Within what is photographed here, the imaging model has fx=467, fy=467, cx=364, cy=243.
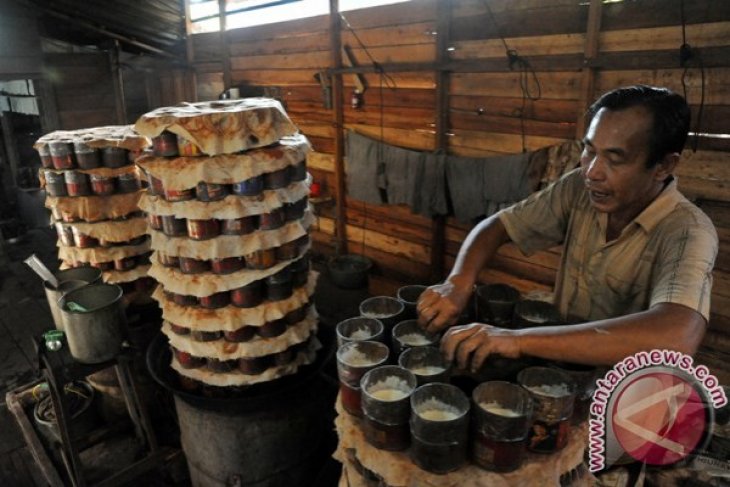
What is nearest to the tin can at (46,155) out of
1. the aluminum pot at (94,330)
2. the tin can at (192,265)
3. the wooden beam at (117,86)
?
the aluminum pot at (94,330)

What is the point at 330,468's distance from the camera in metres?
3.50

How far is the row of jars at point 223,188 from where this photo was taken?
8.59ft

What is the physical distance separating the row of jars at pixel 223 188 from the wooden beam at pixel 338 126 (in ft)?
12.6

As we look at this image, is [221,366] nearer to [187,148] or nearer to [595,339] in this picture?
[187,148]

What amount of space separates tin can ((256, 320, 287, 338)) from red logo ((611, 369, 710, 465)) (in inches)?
76.2

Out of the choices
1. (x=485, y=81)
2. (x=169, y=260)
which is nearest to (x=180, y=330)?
(x=169, y=260)

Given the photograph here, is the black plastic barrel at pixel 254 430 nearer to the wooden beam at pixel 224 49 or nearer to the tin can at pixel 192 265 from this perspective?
the tin can at pixel 192 265

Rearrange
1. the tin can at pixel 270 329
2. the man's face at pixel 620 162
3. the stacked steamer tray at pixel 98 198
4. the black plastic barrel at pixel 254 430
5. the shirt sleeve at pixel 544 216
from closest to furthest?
1. the man's face at pixel 620 162
2. the shirt sleeve at pixel 544 216
3. the tin can at pixel 270 329
4. the black plastic barrel at pixel 254 430
5. the stacked steamer tray at pixel 98 198

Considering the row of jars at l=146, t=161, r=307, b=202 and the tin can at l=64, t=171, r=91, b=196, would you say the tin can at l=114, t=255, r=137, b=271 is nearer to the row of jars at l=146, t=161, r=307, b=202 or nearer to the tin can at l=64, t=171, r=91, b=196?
the tin can at l=64, t=171, r=91, b=196

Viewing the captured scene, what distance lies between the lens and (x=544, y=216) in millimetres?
2369

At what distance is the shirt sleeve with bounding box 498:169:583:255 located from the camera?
2311 millimetres

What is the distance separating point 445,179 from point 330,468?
3.29 metres

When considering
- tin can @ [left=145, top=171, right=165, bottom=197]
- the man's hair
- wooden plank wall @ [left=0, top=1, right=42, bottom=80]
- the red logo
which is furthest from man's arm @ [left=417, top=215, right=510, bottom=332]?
wooden plank wall @ [left=0, top=1, right=42, bottom=80]

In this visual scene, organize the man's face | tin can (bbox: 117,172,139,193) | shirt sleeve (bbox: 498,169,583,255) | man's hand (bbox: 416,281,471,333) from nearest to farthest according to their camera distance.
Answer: the man's face
man's hand (bbox: 416,281,471,333)
shirt sleeve (bbox: 498,169,583,255)
tin can (bbox: 117,172,139,193)
